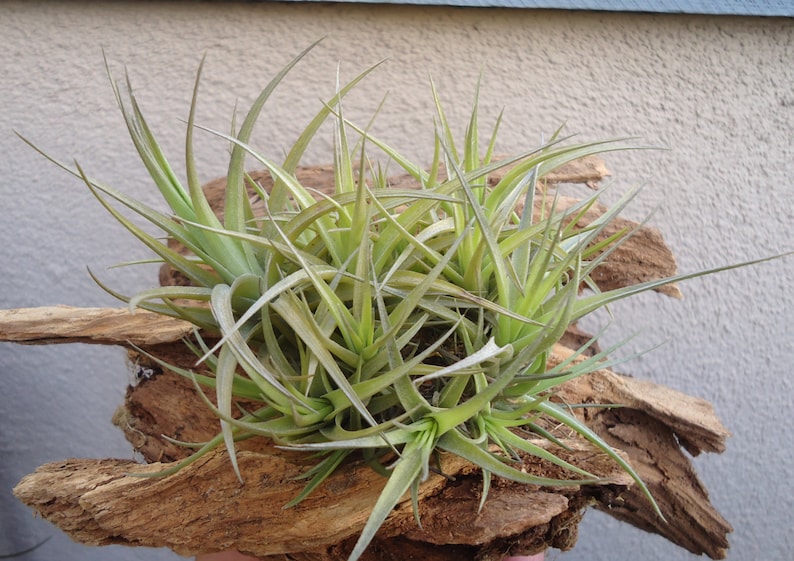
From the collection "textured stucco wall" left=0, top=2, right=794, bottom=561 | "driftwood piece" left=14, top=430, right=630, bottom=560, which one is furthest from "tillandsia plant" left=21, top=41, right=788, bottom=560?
"textured stucco wall" left=0, top=2, right=794, bottom=561

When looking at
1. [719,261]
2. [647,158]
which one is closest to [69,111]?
[647,158]

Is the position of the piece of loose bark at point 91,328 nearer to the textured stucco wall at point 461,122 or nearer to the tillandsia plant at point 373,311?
the tillandsia plant at point 373,311

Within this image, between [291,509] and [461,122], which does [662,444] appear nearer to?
[291,509]

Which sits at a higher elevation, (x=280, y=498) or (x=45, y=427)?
(x=280, y=498)

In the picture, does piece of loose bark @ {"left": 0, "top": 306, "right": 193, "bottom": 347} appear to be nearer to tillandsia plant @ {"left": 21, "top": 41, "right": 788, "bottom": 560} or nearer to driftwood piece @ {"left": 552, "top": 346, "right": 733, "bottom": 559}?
tillandsia plant @ {"left": 21, "top": 41, "right": 788, "bottom": 560}

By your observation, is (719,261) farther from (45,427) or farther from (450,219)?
(45,427)
